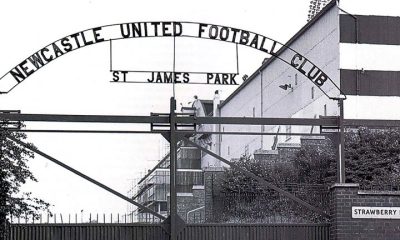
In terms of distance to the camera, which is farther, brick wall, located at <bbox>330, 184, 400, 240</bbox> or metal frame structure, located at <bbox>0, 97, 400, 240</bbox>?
brick wall, located at <bbox>330, 184, 400, 240</bbox>

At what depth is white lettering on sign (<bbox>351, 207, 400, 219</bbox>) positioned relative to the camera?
65.0ft

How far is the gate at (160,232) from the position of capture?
63.5ft

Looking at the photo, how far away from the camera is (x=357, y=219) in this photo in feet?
65.1

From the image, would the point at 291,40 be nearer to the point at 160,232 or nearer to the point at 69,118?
the point at 160,232

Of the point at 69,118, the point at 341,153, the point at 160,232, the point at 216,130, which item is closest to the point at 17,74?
the point at 69,118

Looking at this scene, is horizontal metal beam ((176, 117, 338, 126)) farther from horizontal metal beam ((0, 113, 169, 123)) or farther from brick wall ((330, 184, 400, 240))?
brick wall ((330, 184, 400, 240))

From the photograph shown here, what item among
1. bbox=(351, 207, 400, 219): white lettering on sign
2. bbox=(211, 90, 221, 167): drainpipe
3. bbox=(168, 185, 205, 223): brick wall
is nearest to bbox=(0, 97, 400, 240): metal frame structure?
bbox=(351, 207, 400, 219): white lettering on sign

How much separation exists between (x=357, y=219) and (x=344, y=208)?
0.41 m

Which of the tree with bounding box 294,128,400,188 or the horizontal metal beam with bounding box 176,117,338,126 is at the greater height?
the horizontal metal beam with bounding box 176,117,338,126

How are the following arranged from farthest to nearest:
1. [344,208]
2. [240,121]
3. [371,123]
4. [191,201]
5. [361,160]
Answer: [371,123], [361,160], [191,201], [240,121], [344,208]

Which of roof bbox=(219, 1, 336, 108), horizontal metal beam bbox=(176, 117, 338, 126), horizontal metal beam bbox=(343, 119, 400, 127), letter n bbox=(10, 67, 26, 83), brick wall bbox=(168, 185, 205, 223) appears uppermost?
roof bbox=(219, 1, 336, 108)

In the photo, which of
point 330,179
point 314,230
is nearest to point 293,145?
point 330,179

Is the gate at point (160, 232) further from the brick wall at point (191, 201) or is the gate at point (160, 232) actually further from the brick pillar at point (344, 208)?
the brick wall at point (191, 201)

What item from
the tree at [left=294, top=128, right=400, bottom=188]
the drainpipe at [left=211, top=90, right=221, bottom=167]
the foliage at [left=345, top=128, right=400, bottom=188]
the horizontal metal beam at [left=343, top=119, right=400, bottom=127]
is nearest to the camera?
the tree at [left=294, top=128, right=400, bottom=188]
